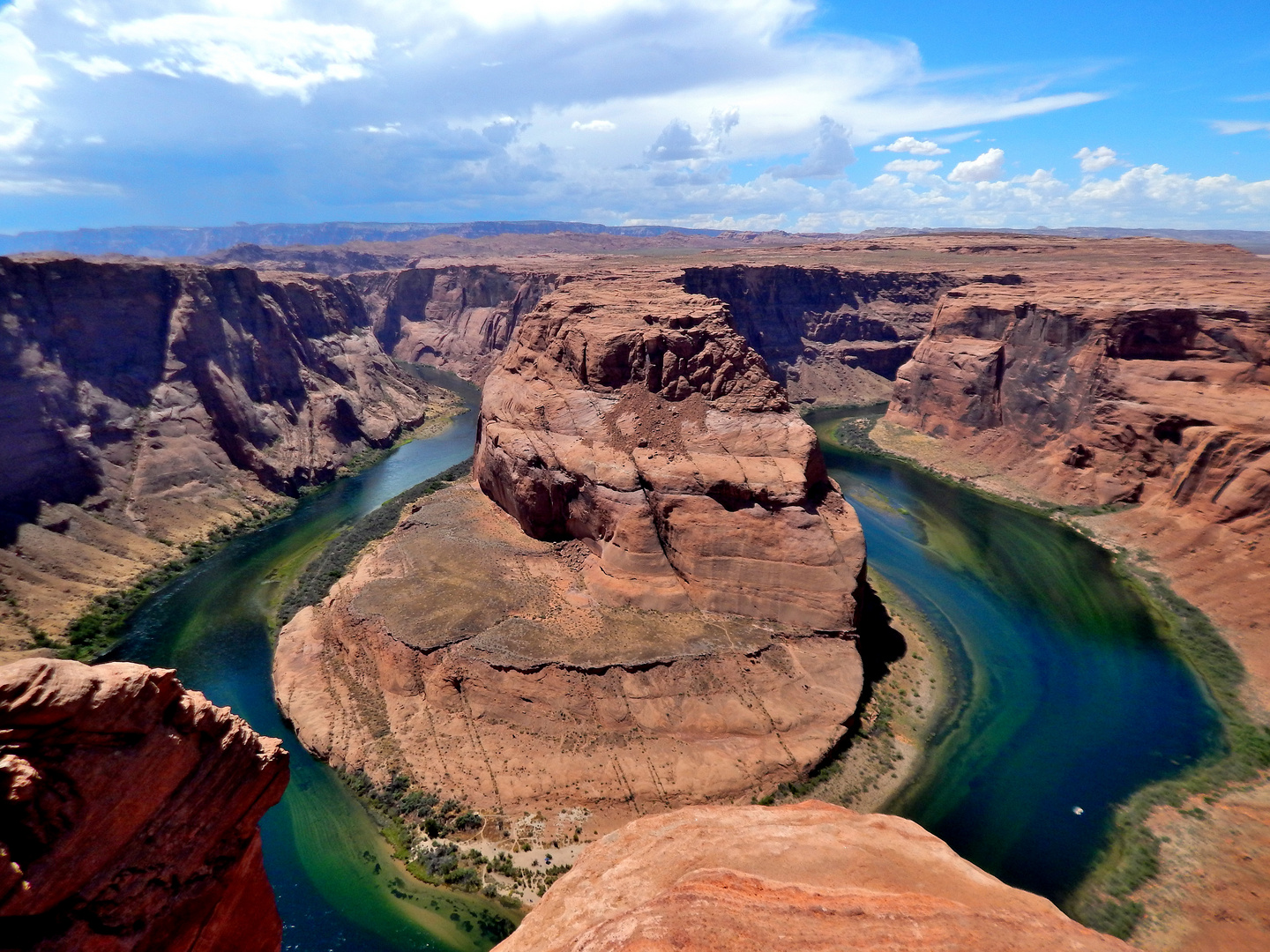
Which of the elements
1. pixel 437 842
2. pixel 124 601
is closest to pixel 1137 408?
pixel 437 842

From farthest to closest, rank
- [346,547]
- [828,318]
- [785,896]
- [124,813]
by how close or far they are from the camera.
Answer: [828,318] < [346,547] < [785,896] < [124,813]

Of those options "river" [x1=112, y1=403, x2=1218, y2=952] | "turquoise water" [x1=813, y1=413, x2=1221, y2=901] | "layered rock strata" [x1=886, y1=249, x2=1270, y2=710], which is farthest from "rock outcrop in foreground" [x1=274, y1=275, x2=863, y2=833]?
"layered rock strata" [x1=886, y1=249, x2=1270, y2=710]

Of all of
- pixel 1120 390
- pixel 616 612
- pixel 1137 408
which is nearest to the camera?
pixel 616 612

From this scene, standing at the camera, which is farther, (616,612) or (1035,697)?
(1035,697)

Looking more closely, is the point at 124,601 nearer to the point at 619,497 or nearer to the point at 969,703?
the point at 619,497

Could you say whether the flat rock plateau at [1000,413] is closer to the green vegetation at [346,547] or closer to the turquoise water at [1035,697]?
the turquoise water at [1035,697]

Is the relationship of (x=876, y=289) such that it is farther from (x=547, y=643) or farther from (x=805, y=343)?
(x=547, y=643)

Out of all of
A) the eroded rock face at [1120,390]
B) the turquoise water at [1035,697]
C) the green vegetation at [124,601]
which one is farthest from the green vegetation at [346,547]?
the eroded rock face at [1120,390]
